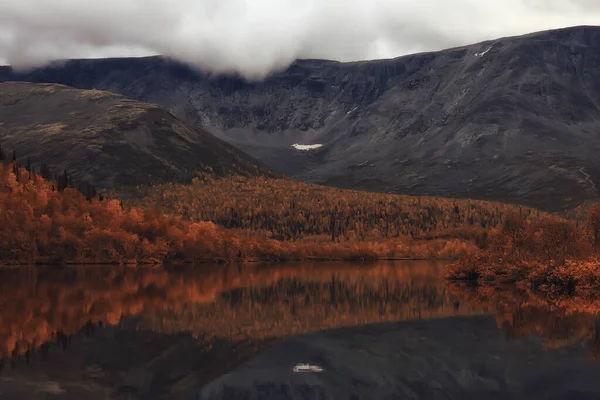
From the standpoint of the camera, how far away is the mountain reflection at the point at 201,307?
55844 millimetres

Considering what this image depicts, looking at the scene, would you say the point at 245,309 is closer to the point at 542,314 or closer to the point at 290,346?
the point at 290,346

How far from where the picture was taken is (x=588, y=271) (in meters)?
93.1

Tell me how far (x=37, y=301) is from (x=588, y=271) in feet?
211

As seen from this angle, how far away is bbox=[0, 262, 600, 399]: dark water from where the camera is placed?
122ft

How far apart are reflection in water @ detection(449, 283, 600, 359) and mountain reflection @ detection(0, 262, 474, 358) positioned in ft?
13.2

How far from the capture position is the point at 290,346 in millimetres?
50562

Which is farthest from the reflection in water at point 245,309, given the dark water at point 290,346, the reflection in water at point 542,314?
the dark water at point 290,346

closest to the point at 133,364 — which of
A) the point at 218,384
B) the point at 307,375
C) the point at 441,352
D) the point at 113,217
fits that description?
the point at 218,384

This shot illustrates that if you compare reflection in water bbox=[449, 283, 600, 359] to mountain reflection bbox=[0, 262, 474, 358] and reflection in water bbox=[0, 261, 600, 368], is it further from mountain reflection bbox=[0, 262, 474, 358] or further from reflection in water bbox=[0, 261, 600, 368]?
mountain reflection bbox=[0, 262, 474, 358]

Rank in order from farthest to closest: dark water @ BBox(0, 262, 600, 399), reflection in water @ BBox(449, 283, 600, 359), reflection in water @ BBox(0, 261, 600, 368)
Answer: reflection in water @ BBox(0, 261, 600, 368), reflection in water @ BBox(449, 283, 600, 359), dark water @ BBox(0, 262, 600, 399)

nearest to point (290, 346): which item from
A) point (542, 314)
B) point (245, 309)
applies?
point (245, 309)

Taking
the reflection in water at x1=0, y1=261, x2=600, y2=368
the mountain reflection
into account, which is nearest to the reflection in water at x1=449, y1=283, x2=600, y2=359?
the reflection in water at x1=0, y1=261, x2=600, y2=368

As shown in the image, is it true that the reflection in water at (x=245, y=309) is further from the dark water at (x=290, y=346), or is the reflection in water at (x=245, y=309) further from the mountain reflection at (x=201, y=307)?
the dark water at (x=290, y=346)

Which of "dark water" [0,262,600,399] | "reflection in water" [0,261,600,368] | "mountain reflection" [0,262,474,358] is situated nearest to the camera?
"dark water" [0,262,600,399]
